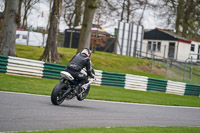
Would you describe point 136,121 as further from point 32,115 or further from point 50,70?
point 50,70

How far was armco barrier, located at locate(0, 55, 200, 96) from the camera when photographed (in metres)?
17.0

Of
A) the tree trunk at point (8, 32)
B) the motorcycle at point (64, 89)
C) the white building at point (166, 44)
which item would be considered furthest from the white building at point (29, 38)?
the motorcycle at point (64, 89)

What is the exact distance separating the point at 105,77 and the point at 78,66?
986cm

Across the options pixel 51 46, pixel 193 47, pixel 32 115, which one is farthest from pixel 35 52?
pixel 193 47

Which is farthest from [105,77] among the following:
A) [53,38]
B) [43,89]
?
[43,89]

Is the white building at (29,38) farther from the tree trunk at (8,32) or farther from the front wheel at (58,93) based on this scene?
the front wheel at (58,93)

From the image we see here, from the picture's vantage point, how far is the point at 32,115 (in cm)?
755

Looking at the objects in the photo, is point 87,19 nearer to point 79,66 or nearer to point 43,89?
point 43,89

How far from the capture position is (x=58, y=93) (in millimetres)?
9492

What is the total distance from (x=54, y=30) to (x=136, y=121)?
14.6 metres

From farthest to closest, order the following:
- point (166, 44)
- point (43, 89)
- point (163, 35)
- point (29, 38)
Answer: point (163, 35), point (166, 44), point (29, 38), point (43, 89)

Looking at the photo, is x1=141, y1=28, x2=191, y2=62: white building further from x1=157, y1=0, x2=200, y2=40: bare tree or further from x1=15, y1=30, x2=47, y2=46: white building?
x1=15, y1=30, x2=47, y2=46: white building

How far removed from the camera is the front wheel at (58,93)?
9.39 metres

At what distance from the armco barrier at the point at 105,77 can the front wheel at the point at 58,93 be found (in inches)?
307
